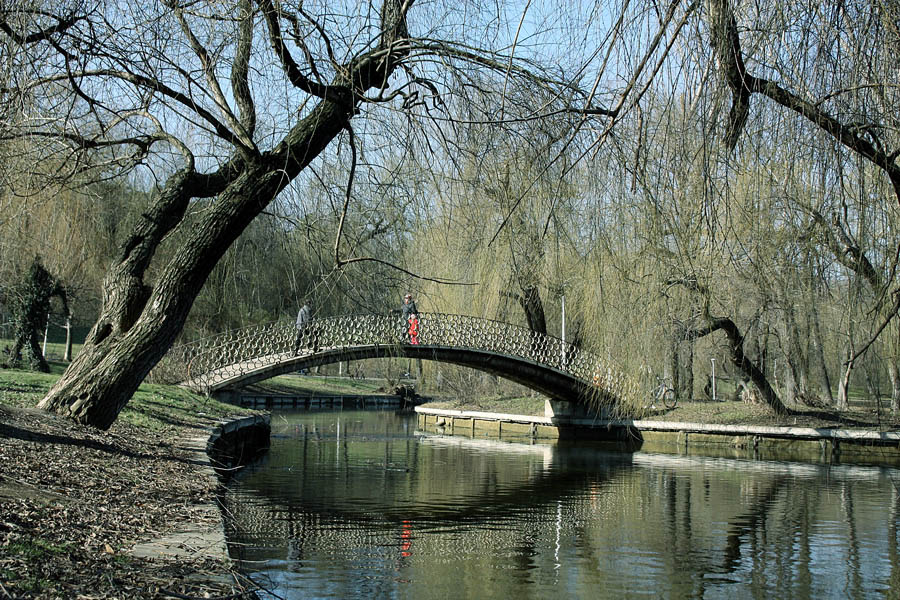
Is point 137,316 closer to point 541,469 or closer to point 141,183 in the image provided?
point 541,469

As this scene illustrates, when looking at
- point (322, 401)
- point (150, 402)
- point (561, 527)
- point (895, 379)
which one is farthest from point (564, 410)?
point (322, 401)

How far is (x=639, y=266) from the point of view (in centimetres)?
1101

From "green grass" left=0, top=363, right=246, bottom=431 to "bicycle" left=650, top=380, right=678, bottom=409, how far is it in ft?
25.7

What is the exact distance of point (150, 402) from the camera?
475 inches

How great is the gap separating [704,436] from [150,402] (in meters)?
11.4

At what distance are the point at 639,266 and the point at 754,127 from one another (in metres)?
7.27

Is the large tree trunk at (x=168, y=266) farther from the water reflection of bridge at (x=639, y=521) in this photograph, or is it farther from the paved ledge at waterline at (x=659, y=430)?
the paved ledge at waterline at (x=659, y=430)

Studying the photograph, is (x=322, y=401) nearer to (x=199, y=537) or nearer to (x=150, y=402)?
(x=150, y=402)

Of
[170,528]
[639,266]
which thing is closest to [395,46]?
[170,528]

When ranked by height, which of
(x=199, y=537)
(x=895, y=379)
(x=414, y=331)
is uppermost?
(x=414, y=331)

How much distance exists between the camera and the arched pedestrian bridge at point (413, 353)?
17.2 meters

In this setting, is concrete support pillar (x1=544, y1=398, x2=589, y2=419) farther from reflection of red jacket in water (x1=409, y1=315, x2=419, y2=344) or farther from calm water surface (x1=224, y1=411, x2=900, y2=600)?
calm water surface (x1=224, y1=411, x2=900, y2=600)

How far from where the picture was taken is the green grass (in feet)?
31.4

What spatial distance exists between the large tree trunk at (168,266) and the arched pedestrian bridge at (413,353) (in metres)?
8.54
